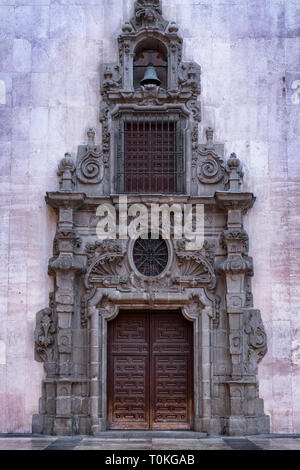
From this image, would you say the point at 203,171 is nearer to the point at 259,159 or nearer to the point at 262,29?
the point at 259,159

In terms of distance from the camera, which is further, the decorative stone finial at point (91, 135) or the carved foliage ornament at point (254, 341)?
the decorative stone finial at point (91, 135)

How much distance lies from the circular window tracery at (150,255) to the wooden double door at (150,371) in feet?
2.97

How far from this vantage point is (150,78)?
15.2m

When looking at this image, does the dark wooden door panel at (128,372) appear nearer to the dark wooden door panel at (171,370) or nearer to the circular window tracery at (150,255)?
the dark wooden door panel at (171,370)

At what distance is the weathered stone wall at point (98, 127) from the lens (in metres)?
14.6

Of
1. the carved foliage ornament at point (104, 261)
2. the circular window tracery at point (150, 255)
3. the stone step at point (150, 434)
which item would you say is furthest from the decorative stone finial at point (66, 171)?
the stone step at point (150, 434)

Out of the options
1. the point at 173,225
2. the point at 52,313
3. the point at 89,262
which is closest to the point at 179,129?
the point at 173,225

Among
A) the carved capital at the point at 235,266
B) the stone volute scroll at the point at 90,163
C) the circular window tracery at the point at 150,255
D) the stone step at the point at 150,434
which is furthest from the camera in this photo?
the stone volute scroll at the point at 90,163

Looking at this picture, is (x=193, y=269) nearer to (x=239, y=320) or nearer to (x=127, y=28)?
(x=239, y=320)

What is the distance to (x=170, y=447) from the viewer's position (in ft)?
40.9

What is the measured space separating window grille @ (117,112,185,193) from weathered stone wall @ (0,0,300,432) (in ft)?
2.24

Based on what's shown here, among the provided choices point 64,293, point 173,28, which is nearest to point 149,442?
point 64,293

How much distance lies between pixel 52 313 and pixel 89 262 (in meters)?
1.25

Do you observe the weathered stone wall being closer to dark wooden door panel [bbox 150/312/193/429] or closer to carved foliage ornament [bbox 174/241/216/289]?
carved foliage ornament [bbox 174/241/216/289]
